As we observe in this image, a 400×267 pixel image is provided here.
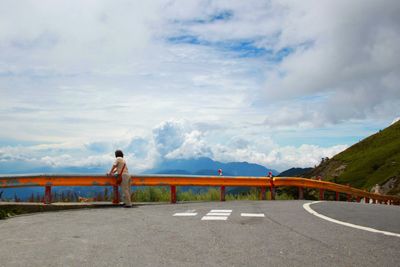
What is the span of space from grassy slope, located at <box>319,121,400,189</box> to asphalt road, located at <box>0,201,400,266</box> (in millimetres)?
93117

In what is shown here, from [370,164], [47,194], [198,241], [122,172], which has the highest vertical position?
[370,164]

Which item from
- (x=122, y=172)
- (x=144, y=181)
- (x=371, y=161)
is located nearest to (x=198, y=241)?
(x=122, y=172)

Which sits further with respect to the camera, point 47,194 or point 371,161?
point 371,161

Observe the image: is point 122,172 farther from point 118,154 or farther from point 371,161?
point 371,161

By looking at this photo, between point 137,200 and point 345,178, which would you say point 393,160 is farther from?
point 137,200

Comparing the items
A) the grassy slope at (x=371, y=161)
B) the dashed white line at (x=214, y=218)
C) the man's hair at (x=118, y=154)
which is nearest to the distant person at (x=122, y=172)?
the man's hair at (x=118, y=154)

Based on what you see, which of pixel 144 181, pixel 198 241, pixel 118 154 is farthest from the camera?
pixel 144 181

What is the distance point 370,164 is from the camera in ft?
412

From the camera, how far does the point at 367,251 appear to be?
6844mm

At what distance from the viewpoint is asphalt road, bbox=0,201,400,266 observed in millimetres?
6418

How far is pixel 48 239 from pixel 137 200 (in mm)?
10411

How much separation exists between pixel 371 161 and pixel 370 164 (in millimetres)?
2557

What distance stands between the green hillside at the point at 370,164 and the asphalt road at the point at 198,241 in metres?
79.3

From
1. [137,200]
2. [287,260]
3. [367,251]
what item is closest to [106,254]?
[287,260]
